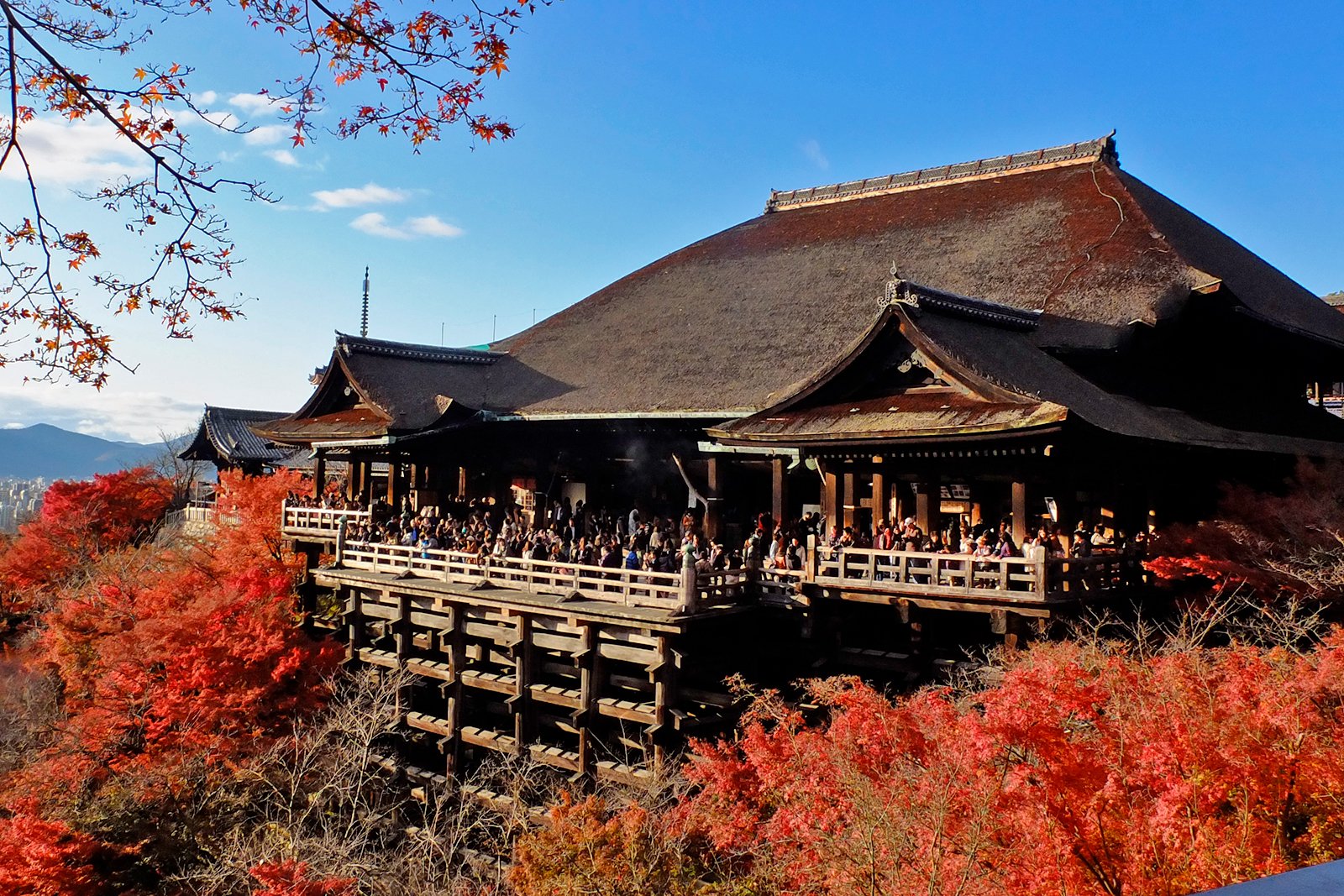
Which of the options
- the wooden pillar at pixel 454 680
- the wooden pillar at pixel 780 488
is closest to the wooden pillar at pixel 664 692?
the wooden pillar at pixel 780 488

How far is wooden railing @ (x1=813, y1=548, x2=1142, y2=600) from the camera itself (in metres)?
11.6

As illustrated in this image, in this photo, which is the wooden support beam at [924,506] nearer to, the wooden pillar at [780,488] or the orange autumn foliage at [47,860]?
the wooden pillar at [780,488]

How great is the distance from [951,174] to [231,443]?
30.5 metres

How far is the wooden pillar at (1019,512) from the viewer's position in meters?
12.8

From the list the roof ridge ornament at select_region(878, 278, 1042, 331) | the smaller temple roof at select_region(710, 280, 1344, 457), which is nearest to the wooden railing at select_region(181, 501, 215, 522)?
the smaller temple roof at select_region(710, 280, 1344, 457)

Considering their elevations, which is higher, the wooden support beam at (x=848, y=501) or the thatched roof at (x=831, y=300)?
the thatched roof at (x=831, y=300)

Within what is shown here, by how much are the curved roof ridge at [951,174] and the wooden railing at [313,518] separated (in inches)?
590

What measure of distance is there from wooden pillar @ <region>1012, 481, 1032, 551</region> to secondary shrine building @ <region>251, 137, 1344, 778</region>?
0.15 feet

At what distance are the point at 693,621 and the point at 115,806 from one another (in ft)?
29.0

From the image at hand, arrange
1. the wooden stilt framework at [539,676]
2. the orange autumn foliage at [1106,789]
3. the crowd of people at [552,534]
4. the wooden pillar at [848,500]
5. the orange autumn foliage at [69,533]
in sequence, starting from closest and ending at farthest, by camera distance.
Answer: the orange autumn foliage at [1106,789] → the wooden stilt framework at [539,676] → the wooden pillar at [848,500] → the crowd of people at [552,534] → the orange autumn foliage at [69,533]

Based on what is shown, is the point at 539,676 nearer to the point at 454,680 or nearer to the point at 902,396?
the point at 454,680

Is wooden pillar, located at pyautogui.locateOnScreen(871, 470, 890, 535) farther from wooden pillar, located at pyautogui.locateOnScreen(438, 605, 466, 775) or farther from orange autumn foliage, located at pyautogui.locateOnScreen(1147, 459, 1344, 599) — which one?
wooden pillar, located at pyautogui.locateOnScreen(438, 605, 466, 775)

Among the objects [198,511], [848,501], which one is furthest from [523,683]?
[198,511]

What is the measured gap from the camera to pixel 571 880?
Result: 1052cm
